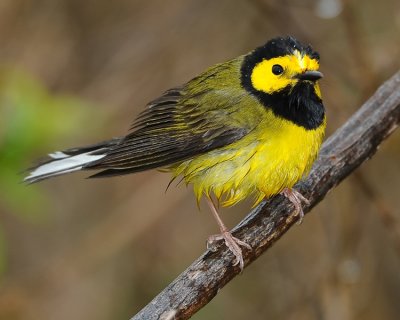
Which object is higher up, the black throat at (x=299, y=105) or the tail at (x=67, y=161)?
the tail at (x=67, y=161)

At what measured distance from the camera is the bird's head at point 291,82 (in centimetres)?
434

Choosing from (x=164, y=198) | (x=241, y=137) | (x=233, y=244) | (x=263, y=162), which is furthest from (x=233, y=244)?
(x=164, y=198)

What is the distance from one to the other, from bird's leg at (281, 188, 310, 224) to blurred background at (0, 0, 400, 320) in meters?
1.35

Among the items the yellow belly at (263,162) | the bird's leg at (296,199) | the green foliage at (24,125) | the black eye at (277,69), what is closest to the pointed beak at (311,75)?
the black eye at (277,69)

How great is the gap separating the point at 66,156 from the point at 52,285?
2285 mm

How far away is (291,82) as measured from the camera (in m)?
4.38

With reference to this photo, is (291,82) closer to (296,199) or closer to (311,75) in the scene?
(311,75)

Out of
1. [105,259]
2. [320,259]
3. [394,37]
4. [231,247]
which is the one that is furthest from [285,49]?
[105,259]

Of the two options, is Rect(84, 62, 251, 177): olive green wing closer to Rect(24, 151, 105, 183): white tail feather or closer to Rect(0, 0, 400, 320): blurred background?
Rect(24, 151, 105, 183): white tail feather

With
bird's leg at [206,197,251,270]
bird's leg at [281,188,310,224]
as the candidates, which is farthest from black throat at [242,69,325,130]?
bird's leg at [206,197,251,270]

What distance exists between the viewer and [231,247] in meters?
3.99

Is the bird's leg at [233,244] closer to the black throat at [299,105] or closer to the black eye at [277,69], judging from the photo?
the black throat at [299,105]

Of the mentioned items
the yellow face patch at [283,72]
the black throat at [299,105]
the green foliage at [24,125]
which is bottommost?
the black throat at [299,105]

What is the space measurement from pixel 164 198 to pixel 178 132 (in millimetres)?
2290
